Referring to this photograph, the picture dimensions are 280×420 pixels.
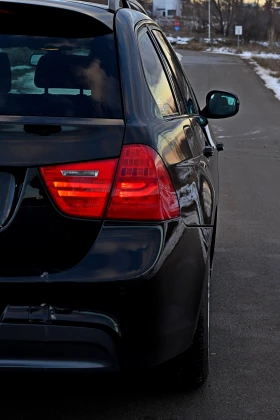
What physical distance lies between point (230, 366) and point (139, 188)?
147 centimetres

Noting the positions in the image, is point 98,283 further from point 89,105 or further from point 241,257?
point 241,257

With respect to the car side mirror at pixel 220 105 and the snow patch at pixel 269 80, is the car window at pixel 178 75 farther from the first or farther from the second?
the snow patch at pixel 269 80

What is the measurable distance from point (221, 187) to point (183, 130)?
5579 mm

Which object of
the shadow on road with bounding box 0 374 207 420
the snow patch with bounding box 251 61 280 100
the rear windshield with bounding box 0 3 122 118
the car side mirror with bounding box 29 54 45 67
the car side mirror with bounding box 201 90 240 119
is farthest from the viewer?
the snow patch with bounding box 251 61 280 100

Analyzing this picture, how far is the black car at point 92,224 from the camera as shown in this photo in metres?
2.55

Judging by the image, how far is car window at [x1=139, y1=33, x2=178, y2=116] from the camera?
3059 millimetres

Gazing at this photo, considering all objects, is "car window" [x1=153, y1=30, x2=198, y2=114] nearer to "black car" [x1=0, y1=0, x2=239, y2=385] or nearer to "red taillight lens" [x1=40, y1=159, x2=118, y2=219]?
"black car" [x1=0, y1=0, x2=239, y2=385]

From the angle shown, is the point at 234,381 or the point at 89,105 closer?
the point at 89,105

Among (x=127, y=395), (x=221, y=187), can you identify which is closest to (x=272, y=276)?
(x=127, y=395)

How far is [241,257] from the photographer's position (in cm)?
581

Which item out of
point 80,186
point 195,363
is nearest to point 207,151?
point 195,363

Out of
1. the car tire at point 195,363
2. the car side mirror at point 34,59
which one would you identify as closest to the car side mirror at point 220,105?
the car tire at point 195,363

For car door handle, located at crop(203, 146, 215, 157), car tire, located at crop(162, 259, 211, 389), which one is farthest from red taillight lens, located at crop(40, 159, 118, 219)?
car door handle, located at crop(203, 146, 215, 157)

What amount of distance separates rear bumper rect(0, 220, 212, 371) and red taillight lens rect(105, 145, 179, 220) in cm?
6
